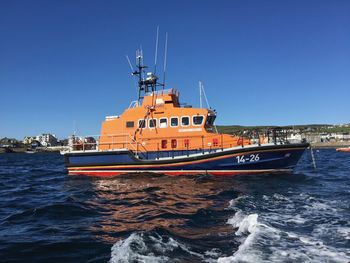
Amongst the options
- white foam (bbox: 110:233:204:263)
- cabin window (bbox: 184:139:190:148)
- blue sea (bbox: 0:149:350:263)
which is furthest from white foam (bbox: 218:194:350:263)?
cabin window (bbox: 184:139:190:148)

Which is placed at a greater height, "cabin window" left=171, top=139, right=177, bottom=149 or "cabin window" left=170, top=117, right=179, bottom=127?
"cabin window" left=170, top=117, right=179, bottom=127

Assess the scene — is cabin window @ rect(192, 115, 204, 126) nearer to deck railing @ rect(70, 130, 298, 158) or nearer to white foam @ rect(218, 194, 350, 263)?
deck railing @ rect(70, 130, 298, 158)

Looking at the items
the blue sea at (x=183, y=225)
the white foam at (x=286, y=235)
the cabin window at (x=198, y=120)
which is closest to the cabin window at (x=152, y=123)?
the cabin window at (x=198, y=120)

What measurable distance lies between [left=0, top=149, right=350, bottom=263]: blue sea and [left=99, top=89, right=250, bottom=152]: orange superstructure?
172 inches

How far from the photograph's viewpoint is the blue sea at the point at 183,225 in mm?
4816

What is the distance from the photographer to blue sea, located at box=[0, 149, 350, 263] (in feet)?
15.8

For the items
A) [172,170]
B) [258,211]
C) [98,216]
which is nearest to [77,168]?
[172,170]

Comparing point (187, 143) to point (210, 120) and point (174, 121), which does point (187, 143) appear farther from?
point (210, 120)

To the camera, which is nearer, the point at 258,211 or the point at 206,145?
the point at 258,211

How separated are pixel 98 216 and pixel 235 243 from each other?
11.8 ft

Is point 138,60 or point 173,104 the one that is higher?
point 138,60

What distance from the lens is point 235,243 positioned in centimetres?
520

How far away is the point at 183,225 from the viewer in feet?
21.4

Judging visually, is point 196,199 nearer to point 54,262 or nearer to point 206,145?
point 54,262
